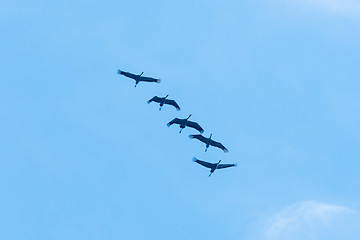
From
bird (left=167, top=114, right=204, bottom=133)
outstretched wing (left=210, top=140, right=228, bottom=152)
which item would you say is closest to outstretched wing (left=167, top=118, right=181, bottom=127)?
bird (left=167, top=114, right=204, bottom=133)

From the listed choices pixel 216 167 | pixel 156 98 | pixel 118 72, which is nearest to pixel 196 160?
pixel 216 167

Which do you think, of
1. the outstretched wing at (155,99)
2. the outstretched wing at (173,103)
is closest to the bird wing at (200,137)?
the outstretched wing at (173,103)

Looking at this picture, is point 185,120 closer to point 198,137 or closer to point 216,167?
point 198,137

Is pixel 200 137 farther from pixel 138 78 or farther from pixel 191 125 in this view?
pixel 138 78

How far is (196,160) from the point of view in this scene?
168 metres

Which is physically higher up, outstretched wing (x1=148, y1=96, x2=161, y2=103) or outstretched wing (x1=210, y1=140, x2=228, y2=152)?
outstretched wing (x1=148, y1=96, x2=161, y2=103)

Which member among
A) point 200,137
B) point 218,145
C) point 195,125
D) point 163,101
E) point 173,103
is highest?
point 173,103

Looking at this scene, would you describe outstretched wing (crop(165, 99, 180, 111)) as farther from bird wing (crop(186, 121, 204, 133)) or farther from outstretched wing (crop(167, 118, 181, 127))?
bird wing (crop(186, 121, 204, 133))

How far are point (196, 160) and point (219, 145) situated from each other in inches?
373

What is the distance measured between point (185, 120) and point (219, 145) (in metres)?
14.6

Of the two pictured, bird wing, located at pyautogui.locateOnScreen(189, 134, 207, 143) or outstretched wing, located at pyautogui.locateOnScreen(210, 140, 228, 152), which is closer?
bird wing, located at pyautogui.locateOnScreen(189, 134, 207, 143)

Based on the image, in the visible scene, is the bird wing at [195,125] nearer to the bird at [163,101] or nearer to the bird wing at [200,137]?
the bird wing at [200,137]

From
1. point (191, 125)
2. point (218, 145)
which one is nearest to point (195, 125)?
point (191, 125)

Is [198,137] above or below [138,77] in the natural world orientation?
below
